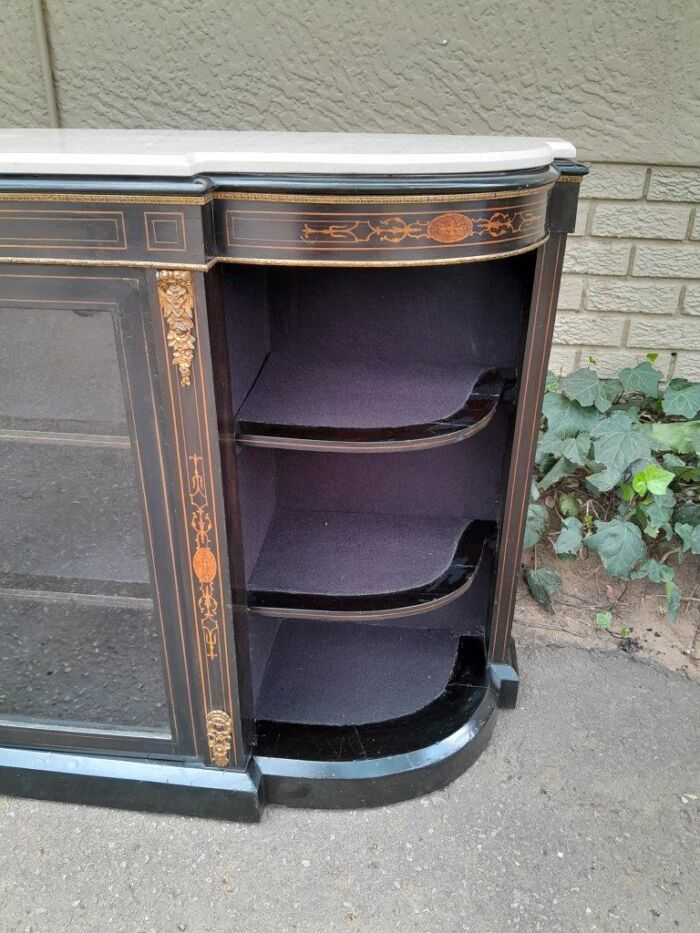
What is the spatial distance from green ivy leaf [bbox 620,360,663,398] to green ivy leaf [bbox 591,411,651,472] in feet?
0.72

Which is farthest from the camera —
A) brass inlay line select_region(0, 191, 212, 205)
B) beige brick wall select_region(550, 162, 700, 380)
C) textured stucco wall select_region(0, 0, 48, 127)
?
beige brick wall select_region(550, 162, 700, 380)

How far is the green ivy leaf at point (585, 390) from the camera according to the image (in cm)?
222

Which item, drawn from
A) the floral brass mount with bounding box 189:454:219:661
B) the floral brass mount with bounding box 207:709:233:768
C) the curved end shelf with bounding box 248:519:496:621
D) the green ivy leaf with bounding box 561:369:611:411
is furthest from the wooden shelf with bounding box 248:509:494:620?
the green ivy leaf with bounding box 561:369:611:411

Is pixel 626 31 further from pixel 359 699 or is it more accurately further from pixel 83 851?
pixel 83 851

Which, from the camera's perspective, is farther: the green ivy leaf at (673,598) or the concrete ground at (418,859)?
the green ivy leaf at (673,598)

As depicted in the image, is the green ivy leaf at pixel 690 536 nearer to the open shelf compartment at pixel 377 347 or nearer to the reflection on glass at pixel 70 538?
the open shelf compartment at pixel 377 347

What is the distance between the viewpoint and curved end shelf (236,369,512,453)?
1354 mm

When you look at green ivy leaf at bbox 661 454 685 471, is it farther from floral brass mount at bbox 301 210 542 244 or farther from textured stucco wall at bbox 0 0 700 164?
floral brass mount at bbox 301 210 542 244

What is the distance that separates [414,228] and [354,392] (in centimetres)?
46

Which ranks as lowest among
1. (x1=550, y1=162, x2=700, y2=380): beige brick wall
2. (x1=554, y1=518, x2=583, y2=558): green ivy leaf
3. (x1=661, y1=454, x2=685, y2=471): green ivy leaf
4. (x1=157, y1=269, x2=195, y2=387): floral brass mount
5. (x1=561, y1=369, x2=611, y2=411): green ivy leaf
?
(x1=554, y1=518, x2=583, y2=558): green ivy leaf

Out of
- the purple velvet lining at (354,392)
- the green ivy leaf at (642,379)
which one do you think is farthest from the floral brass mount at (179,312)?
the green ivy leaf at (642,379)

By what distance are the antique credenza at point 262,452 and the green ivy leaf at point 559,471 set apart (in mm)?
507

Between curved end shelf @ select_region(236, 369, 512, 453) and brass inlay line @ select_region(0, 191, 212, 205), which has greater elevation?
brass inlay line @ select_region(0, 191, 212, 205)

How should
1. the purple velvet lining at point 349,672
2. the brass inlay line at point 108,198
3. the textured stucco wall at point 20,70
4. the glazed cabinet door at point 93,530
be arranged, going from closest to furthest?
1. the brass inlay line at point 108,198
2. the glazed cabinet door at point 93,530
3. the purple velvet lining at point 349,672
4. the textured stucco wall at point 20,70
